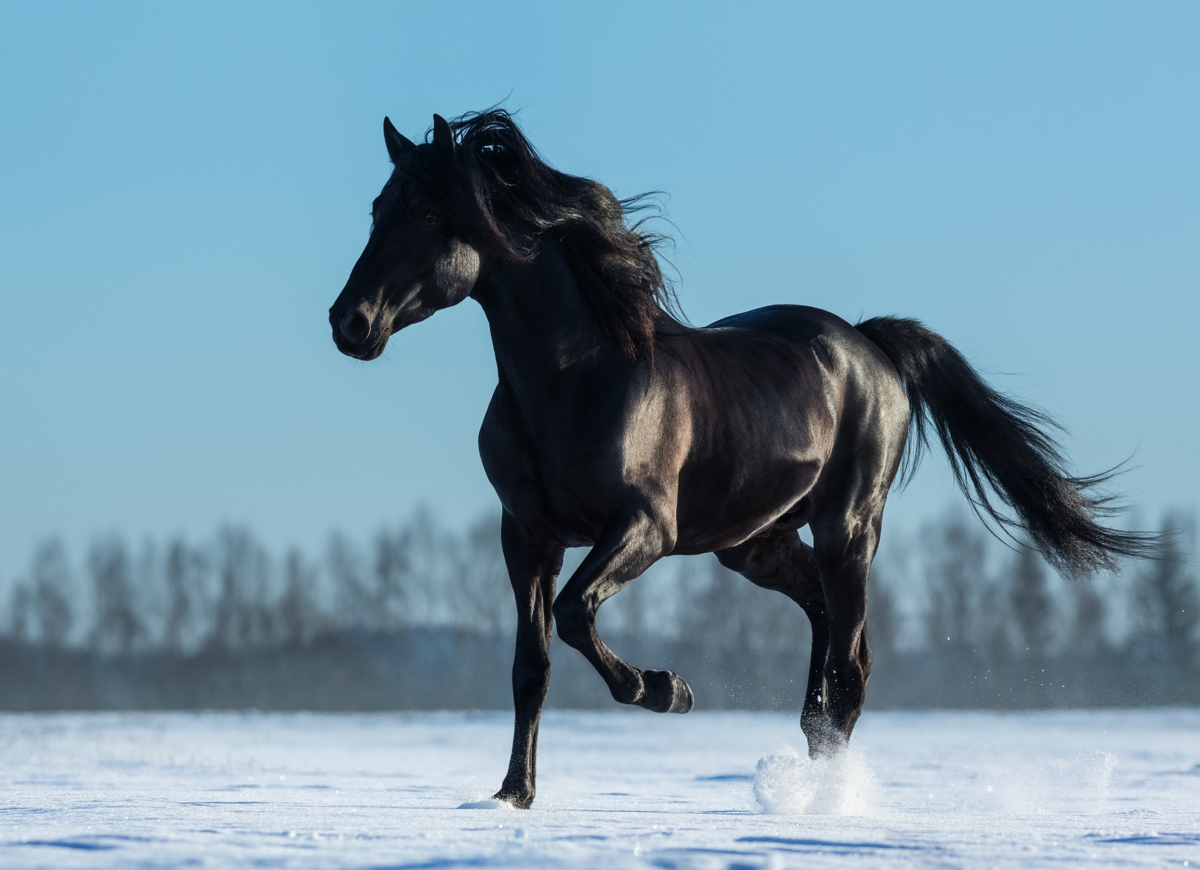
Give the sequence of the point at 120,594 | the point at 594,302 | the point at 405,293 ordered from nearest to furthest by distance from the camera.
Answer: the point at 405,293 < the point at 594,302 < the point at 120,594

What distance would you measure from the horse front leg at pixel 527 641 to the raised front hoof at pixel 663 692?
2.10ft

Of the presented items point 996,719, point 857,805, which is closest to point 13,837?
point 857,805

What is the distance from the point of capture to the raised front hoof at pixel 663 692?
419 centimetres

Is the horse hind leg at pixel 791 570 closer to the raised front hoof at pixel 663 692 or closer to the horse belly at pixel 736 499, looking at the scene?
the horse belly at pixel 736 499

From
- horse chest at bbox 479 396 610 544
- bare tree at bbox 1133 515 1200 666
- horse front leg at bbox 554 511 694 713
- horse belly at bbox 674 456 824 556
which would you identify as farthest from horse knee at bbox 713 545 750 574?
bare tree at bbox 1133 515 1200 666

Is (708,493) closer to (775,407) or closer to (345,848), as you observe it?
(775,407)

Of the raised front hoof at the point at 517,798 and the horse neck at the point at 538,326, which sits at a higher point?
the horse neck at the point at 538,326

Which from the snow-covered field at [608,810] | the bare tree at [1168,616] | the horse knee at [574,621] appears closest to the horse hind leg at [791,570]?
the snow-covered field at [608,810]

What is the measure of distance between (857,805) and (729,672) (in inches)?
1630

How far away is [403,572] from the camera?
171 ft

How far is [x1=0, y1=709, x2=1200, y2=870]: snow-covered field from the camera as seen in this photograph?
2885 mm

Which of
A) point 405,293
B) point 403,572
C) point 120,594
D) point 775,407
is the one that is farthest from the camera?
point 120,594

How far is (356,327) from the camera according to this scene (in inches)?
167

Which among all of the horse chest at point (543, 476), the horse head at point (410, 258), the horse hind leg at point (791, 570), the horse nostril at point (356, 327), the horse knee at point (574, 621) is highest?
the horse head at point (410, 258)
